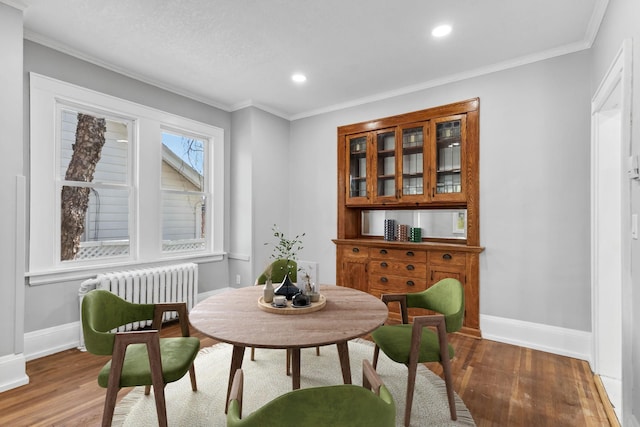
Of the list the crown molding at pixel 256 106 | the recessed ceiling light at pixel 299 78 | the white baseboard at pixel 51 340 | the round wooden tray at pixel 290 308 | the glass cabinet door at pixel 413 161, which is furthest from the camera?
the crown molding at pixel 256 106

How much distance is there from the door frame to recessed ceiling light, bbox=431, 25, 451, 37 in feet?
3.78

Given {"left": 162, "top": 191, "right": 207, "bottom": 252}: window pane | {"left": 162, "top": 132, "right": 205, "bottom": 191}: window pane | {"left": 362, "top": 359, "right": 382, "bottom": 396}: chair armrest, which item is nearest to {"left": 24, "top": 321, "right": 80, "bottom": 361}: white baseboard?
{"left": 162, "top": 191, "right": 207, "bottom": 252}: window pane

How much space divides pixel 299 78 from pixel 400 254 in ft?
7.49

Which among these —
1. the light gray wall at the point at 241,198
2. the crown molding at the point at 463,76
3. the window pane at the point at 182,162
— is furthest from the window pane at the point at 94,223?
the crown molding at the point at 463,76

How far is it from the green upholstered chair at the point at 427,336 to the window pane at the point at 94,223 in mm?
2879

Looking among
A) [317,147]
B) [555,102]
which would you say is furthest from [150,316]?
[555,102]

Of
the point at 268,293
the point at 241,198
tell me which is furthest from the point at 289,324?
the point at 241,198

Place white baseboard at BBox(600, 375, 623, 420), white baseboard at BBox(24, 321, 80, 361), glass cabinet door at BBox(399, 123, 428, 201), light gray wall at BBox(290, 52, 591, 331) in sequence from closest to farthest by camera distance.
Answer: white baseboard at BBox(600, 375, 623, 420) < white baseboard at BBox(24, 321, 80, 361) < light gray wall at BBox(290, 52, 591, 331) < glass cabinet door at BBox(399, 123, 428, 201)

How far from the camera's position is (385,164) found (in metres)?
4.04

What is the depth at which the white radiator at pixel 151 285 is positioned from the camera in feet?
10.2

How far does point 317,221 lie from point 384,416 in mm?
3730

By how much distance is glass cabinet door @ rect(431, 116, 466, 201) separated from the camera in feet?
11.3

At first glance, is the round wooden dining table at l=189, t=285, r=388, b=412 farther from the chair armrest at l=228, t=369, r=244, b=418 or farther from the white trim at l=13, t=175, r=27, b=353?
the white trim at l=13, t=175, r=27, b=353

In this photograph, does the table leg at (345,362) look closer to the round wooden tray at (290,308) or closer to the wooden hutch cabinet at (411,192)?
the round wooden tray at (290,308)
